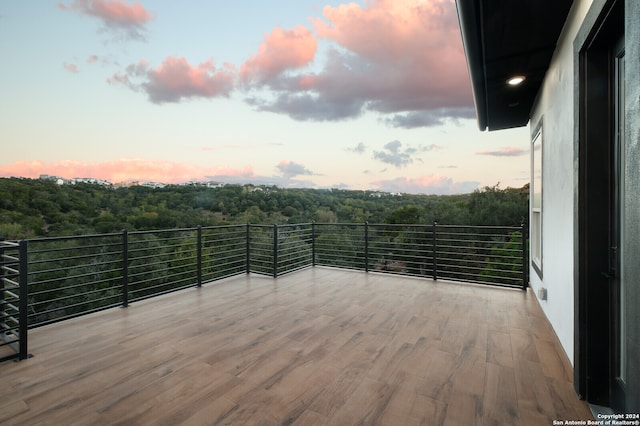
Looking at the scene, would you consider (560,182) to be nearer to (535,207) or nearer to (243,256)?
(535,207)

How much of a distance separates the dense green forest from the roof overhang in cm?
464

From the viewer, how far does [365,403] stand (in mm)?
1840

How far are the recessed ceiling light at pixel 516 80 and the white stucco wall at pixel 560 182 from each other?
225 millimetres

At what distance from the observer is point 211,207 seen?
10820 millimetres

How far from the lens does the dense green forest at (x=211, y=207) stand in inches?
307

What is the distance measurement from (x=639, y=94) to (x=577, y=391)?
6.17ft

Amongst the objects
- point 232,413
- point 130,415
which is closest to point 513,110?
point 232,413

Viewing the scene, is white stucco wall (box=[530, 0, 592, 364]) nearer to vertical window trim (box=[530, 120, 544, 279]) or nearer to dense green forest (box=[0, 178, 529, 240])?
vertical window trim (box=[530, 120, 544, 279])

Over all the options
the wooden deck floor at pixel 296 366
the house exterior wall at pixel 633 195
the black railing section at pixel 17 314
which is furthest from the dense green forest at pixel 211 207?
the house exterior wall at pixel 633 195

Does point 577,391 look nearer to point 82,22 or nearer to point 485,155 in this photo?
point 485,155

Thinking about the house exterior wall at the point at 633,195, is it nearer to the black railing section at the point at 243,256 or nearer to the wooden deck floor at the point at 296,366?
the wooden deck floor at the point at 296,366

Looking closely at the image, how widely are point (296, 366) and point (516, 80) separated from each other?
11.5 ft

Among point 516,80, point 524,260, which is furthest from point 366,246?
point 516,80

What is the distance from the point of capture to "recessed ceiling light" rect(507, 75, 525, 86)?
120 inches
